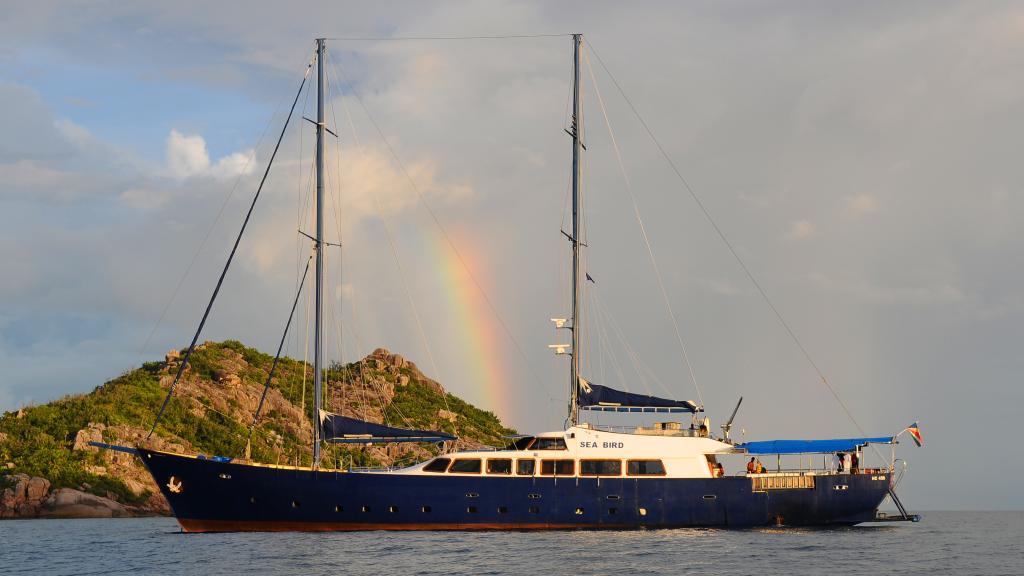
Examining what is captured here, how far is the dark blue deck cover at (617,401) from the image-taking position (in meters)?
46.2

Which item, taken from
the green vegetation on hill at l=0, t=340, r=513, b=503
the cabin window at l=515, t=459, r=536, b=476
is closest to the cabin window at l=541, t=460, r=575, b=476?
the cabin window at l=515, t=459, r=536, b=476

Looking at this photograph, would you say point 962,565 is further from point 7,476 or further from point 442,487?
point 7,476

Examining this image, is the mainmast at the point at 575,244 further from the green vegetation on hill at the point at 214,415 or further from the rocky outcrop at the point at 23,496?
the rocky outcrop at the point at 23,496

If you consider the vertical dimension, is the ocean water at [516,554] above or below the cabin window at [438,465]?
below

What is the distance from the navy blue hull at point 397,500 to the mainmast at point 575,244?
3.95m

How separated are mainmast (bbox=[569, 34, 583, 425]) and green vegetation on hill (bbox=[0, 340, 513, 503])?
18.6 meters

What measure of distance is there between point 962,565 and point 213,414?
60.9 meters

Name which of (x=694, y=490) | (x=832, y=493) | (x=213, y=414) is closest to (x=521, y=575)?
(x=694, y=490)

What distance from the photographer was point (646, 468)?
44.6m

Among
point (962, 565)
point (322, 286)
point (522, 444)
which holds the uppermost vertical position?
point (322, 286)

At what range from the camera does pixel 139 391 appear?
3278 inches

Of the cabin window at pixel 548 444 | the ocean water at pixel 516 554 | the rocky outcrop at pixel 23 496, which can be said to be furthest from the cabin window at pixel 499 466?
the rocky outcrop at pixel 23 496

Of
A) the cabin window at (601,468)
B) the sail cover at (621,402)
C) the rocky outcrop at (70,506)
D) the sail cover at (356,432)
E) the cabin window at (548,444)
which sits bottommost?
the rocky outcrop at (70,506)

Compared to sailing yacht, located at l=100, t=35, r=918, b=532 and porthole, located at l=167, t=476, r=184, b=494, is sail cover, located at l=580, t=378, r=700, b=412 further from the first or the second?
porthole, located at l=167, t=476, r=184, b=494
